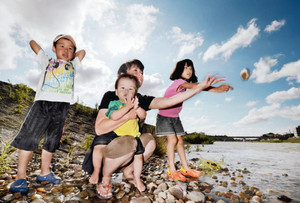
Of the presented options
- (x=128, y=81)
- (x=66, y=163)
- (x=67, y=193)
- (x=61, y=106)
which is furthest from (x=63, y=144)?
(x=128, y=81)

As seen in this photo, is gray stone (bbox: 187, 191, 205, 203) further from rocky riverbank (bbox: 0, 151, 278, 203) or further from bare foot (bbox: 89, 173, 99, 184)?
bare foot (bbox: 89, 173, 99, 184)

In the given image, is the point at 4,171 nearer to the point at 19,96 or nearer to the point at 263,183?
the point at 19,96

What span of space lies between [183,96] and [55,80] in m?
2.04

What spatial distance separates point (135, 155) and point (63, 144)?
10.2 ft

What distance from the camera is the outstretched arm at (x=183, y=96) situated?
5.75 ft

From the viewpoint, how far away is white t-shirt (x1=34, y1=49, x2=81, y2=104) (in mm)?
2406

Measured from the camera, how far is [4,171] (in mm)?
2529

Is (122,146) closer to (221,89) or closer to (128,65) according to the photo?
(128,65)

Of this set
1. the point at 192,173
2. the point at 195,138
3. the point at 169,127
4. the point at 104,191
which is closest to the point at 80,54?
Result: the point at 169,127

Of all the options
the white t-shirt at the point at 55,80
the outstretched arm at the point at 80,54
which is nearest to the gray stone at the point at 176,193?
the white t-shirt at the point at 55,80

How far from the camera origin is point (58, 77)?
2555 millimetres

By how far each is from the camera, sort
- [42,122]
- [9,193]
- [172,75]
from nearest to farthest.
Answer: [9,193]
[42,122]
[172,75]

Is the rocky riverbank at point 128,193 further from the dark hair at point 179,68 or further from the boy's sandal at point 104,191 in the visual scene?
the dark hair at point 179,68

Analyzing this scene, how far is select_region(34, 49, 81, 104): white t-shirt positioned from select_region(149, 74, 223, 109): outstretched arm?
4.70 feet
